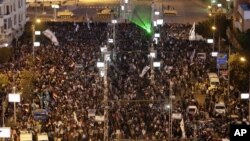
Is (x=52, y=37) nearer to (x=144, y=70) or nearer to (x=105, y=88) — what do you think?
(x=144, y=70)

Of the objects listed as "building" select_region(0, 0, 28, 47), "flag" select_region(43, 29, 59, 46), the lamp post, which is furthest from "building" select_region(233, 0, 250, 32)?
"building" select_region(0, 0, 28, 47)

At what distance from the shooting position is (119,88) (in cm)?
5162

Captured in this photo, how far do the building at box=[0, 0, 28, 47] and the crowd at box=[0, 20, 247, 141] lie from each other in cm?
234

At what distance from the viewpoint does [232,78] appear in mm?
53938

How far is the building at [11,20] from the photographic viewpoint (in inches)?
2827

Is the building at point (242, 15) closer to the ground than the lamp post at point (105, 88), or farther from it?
farther from it

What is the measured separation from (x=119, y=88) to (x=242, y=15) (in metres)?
22.6

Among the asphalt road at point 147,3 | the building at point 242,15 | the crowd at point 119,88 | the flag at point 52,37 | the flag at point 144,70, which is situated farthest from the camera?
the asphalt road at point 147,3

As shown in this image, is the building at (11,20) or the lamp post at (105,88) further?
the building at (11,20)

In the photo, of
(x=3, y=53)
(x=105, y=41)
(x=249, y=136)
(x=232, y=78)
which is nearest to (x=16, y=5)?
(x=105, y=41)

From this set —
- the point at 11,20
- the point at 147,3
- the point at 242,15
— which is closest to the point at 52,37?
the point at 11,20

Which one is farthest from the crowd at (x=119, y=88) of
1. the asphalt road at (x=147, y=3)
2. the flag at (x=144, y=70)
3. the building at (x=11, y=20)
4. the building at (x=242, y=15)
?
the asphalt road at (x=147, y=3)

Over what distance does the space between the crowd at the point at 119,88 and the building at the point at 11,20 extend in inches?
92.1

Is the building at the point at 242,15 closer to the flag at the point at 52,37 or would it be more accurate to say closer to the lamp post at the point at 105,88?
the lamp post at the point at 105,88
